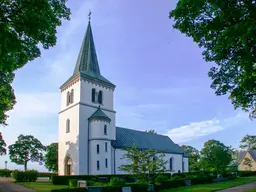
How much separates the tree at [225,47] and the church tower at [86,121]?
19475 millimetres

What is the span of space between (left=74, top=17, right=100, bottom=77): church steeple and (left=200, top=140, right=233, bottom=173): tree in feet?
62.1

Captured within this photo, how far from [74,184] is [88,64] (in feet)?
64.5

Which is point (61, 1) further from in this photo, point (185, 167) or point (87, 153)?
point (185, 167)

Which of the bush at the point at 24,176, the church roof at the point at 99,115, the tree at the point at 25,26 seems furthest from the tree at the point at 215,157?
the tree at the point at 25,26

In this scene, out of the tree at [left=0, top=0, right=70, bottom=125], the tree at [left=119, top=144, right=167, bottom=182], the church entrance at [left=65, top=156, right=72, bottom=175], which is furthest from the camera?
the church entrance at [left=65, top=156, right=72, bottom=175]

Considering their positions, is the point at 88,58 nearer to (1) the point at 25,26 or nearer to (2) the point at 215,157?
(2) the point at 215,157

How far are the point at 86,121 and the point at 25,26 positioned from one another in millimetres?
26063

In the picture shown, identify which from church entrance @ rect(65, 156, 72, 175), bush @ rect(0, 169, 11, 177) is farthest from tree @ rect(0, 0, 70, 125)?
bush @ rect(0, 169, 11, 177)

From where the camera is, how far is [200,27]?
39.3 feet

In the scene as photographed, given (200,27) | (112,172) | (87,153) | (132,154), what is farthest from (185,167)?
(200,27)

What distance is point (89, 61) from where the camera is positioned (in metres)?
37.4

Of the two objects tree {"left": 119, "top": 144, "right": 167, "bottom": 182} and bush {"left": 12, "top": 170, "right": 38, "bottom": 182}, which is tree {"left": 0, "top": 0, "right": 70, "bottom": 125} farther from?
bush {"left": 12, "top": 170, "right": 38, "bottom": 182}

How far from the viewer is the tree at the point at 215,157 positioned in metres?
35.3

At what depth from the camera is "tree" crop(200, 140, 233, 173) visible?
35281 millimetres
